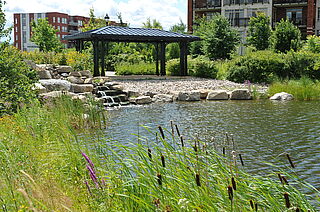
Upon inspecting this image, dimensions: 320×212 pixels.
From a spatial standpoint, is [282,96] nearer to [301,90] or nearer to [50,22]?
[301,90]

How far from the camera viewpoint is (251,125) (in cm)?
1082

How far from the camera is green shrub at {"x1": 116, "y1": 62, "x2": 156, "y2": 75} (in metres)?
25.5

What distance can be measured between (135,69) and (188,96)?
9.61 meters

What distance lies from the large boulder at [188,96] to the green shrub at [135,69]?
8.86 m

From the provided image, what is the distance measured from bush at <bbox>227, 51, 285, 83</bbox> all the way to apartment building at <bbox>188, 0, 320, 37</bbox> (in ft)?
63.5

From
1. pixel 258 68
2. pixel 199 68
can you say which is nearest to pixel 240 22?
pixel 199 68

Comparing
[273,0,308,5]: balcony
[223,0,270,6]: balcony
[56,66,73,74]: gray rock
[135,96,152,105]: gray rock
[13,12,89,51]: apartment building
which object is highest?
[13,12,89,51]: apartment building

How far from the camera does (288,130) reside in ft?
32.7

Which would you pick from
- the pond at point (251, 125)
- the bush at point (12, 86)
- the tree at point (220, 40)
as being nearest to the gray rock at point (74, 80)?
the pond at point (251, 125)

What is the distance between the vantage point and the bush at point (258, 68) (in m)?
21.4

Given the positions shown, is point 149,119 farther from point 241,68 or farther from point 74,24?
point 74,24

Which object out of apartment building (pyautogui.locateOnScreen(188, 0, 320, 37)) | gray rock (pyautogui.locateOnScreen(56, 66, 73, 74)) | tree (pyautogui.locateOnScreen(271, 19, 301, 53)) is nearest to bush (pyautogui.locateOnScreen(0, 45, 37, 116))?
gray rock (pyautogui.locateOnScreen(56, 66, 73, 74))

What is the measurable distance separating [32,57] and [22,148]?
17600mm

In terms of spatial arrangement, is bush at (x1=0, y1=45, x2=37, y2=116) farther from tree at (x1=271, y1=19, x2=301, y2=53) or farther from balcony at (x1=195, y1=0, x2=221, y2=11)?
balcony at (x1=195, y1=0, x2=221, y2=11)
